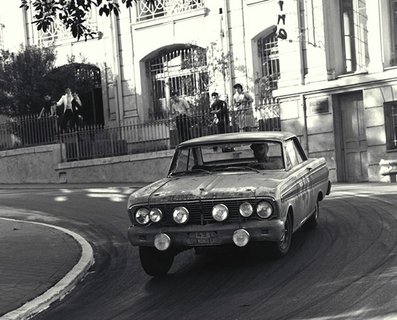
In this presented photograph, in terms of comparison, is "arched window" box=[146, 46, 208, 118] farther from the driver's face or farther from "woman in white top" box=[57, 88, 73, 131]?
the driver's face

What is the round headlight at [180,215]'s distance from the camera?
9289mm

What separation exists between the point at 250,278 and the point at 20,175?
771 inches

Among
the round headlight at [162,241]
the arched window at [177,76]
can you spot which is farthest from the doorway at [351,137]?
the round headlight at [162,241]

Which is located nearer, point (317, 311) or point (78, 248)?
point (317, 311)

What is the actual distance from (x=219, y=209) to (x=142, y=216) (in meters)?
0.93

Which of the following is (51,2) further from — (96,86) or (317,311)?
(96,86)

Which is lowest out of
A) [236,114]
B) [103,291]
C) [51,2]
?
[103,291]

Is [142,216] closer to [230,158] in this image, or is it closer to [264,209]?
[264,209]

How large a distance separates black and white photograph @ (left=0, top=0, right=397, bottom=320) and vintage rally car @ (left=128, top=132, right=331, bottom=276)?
23 millimetres

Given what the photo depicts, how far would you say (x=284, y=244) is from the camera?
9758 millimetres

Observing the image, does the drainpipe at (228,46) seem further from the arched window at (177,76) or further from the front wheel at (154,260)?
the front wheel at (154,260)

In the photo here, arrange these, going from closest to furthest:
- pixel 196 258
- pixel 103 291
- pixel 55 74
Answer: pixel 103 291 → pixel 196 258 → pixel 55 74

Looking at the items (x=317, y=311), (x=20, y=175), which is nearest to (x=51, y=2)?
(x=317, y=311)

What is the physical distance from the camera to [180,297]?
27.7ft
